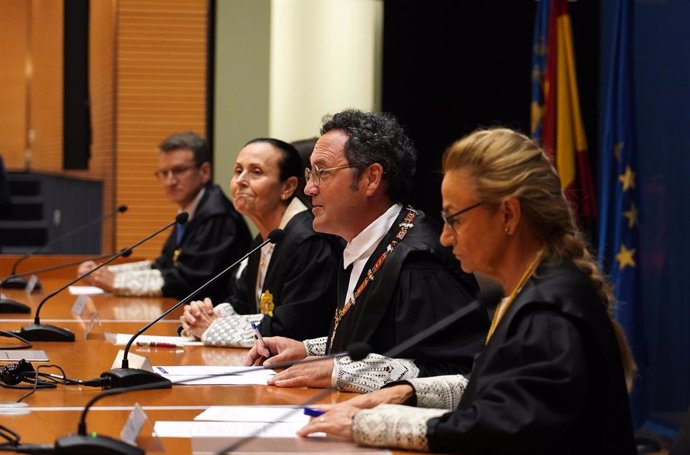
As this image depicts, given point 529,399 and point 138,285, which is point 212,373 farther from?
point 138,285

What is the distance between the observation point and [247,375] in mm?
3068

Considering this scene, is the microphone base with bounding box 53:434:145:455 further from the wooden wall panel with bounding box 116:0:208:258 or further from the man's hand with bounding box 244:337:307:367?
the wooden wall panel with bounding box 116:0:208:258

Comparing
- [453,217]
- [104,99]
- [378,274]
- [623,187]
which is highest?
[104,99]

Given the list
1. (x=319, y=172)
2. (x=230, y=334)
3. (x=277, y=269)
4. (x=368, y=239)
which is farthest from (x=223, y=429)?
(x=277, y=269)

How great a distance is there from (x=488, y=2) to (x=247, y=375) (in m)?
3.81

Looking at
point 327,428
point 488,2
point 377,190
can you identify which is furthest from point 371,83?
point 327,428

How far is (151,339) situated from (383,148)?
3.58ft

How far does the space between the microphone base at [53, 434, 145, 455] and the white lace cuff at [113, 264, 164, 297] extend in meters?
3.84

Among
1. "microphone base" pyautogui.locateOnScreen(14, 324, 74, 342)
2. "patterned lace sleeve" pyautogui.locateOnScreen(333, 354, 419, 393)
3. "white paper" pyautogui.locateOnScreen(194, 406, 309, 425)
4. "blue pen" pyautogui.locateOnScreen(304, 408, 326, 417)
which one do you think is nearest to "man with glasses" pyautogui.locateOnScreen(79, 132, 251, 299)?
"microphone base" pyautogui.locateOnScreen(14, 324, 74, 342)

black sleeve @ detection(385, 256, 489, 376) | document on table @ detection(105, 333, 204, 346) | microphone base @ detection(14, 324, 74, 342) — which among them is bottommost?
document on table @ detection(105, 333, 204, 346)

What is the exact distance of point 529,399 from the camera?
1957mm

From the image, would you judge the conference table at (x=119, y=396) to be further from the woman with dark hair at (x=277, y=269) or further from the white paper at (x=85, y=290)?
the white paper at (x=85, y=290)

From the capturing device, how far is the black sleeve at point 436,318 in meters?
2.80

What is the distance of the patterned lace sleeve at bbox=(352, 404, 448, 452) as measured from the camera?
209 cm
